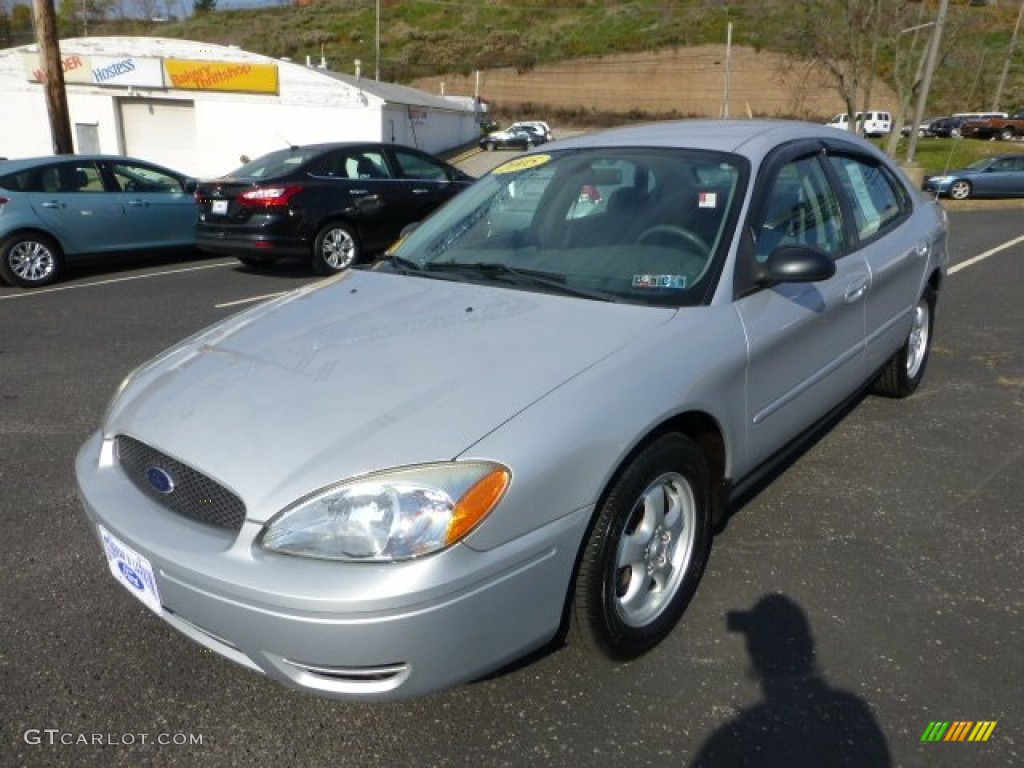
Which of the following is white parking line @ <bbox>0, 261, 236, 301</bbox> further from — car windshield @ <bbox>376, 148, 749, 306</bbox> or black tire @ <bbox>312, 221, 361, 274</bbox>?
car windshield @ <bbox>376, 148, 749, 306</bbox>

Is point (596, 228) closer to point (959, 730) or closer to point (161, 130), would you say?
point (959, 730)

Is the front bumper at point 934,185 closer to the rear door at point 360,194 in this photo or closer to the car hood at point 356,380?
the rear door at point 360,194

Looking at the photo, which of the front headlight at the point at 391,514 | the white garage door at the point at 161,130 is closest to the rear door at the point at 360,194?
Answer: the front headlight at the point at 391,514

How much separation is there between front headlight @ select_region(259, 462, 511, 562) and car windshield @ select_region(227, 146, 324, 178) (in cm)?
811

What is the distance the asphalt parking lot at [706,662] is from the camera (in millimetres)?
2246

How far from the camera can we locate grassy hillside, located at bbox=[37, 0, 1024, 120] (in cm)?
5988

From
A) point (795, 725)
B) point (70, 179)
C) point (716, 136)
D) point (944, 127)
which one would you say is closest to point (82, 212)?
point (70, 179)

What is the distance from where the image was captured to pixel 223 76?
26438 millimetres

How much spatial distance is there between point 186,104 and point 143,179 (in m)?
19.3

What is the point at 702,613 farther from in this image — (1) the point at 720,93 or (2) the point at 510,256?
(1) the point at 720,93

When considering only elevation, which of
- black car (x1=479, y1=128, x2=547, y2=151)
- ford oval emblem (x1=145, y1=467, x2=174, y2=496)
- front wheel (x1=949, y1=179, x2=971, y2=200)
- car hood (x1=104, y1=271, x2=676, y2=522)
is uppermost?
car hood (x1=104, y1=271, x2=676, y2=522)

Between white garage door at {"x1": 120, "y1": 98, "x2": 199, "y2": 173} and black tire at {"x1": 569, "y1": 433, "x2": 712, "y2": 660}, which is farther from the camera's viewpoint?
white garage door at {"x1": 120, "y1": 98, "x2": 199, "y2": 173}

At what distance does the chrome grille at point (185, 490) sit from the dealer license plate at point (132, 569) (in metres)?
0.15

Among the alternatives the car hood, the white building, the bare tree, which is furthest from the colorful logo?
the bare tree
